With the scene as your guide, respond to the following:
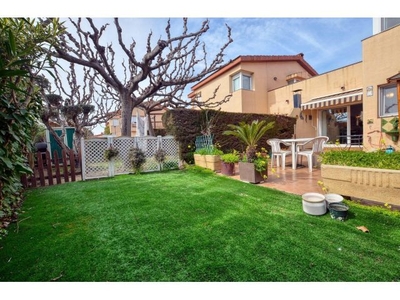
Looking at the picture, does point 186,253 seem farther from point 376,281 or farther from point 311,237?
point 376,281

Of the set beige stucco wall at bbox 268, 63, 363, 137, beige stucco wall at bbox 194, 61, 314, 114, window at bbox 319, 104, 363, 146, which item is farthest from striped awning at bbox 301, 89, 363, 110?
beige stucco wall at bbox 194, 61, 314, 114

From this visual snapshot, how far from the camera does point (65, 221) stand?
5.03m

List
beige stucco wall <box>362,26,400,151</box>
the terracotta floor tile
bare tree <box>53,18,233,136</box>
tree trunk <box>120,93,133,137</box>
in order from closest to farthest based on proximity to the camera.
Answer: the terracotta floor tile, beige stucco wall <box>362,26,400,151</box>, bare tree <box>53,18,233,136</box>, tree trunk <box>120,93,133,137</box>

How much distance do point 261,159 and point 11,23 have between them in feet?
30.4

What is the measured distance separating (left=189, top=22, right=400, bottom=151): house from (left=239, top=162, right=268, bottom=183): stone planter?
5.11 metres

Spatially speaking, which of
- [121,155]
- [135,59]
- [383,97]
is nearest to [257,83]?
[383,97]

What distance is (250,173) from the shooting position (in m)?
8.59

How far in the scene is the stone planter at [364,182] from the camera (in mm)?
4664

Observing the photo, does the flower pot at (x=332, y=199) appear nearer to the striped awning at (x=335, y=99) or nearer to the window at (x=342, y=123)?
the striped awning at (x=335, y=99)

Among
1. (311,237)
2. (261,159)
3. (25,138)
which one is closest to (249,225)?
(311,237)

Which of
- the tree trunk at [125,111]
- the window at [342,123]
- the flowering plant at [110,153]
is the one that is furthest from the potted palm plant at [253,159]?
the window at [342,123]

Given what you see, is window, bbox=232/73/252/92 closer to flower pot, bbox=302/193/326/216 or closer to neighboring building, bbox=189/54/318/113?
neighboring building, bbox=189/54/318/113

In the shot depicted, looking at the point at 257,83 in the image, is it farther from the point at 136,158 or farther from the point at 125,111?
the point at 136,158

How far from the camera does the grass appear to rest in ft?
9.62
